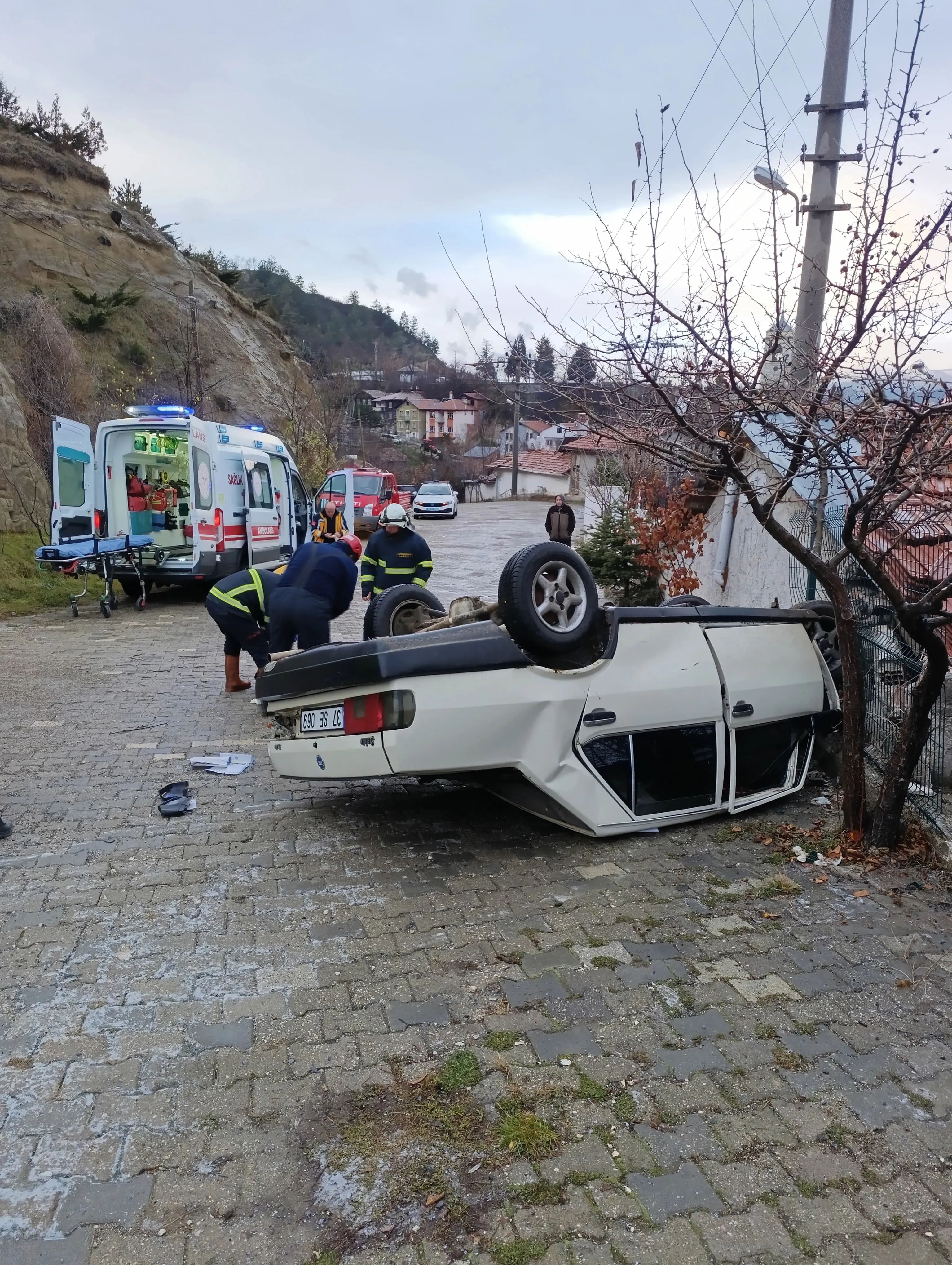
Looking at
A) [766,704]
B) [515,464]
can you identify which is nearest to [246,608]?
[766,704]

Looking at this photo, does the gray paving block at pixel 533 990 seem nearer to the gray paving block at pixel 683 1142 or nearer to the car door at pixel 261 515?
the gray paving block at pixel 683 1142

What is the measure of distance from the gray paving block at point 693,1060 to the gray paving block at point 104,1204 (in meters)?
1.64

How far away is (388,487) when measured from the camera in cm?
2716

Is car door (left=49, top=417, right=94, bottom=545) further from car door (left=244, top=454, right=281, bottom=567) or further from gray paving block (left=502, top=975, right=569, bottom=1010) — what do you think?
gray paving block (left=502, top=975, right=569, bottom=1010)

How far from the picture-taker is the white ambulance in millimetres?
12258

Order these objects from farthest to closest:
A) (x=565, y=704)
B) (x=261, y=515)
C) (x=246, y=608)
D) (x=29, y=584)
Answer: (x=261, y=515)
(x=29, y=584)
(x=246, y=608)
(x=565, y=704)

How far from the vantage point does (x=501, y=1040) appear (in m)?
2.93

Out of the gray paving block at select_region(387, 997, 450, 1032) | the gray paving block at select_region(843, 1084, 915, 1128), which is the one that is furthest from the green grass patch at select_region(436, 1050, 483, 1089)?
the gray paving block at select_region(843, 1084, 915, 1128)

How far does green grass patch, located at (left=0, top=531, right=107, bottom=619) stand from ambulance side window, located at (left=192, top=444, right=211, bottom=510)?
2609mm

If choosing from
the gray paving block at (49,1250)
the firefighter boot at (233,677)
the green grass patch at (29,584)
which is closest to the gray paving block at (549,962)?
the gray paving block at (49,1250)

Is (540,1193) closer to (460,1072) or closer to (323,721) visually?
(460,1072)

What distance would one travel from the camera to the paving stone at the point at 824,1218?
2.20 meters

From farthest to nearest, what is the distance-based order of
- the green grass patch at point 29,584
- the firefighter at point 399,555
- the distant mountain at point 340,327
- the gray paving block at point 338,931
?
the distant mountain at point 340,327
the green grass patch at point 29,584
the firefighter at point 399,555
the gray paving block at point 338,931

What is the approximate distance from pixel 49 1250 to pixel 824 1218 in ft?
6.61
